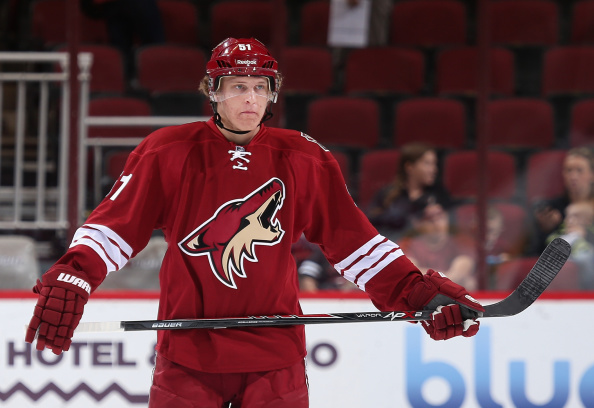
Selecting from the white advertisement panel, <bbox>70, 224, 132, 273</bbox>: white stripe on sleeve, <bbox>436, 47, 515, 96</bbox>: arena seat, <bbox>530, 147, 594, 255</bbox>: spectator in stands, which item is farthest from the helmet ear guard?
<bbox>436, 47, 515, 96</bbox>: arena seat

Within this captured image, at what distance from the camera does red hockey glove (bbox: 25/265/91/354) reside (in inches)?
72.3

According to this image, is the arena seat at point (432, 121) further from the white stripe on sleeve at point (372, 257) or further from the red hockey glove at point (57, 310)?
the red hockey glove at point (57, 310)

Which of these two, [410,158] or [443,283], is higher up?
[410,158]

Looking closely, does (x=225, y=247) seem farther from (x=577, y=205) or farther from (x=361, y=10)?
(x=361, y=10)

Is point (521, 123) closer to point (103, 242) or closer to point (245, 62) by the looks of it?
point (245, 62)

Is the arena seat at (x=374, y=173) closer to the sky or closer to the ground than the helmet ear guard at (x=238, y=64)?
closer to the ground

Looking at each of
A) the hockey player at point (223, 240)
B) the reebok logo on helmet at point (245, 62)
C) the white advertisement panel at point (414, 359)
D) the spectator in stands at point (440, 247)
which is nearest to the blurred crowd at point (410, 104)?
the spectator in stands at point (440, 247)

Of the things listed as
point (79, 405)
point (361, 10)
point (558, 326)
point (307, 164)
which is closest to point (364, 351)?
point (558, 326)

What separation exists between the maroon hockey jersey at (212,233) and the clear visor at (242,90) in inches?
3.1

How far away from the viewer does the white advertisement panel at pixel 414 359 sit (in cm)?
305

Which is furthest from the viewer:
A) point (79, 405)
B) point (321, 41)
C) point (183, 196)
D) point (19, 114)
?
point (321, 41)

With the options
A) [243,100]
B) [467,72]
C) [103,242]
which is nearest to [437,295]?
[243,100]

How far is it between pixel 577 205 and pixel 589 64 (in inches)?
43.9

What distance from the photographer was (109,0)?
4.21m
